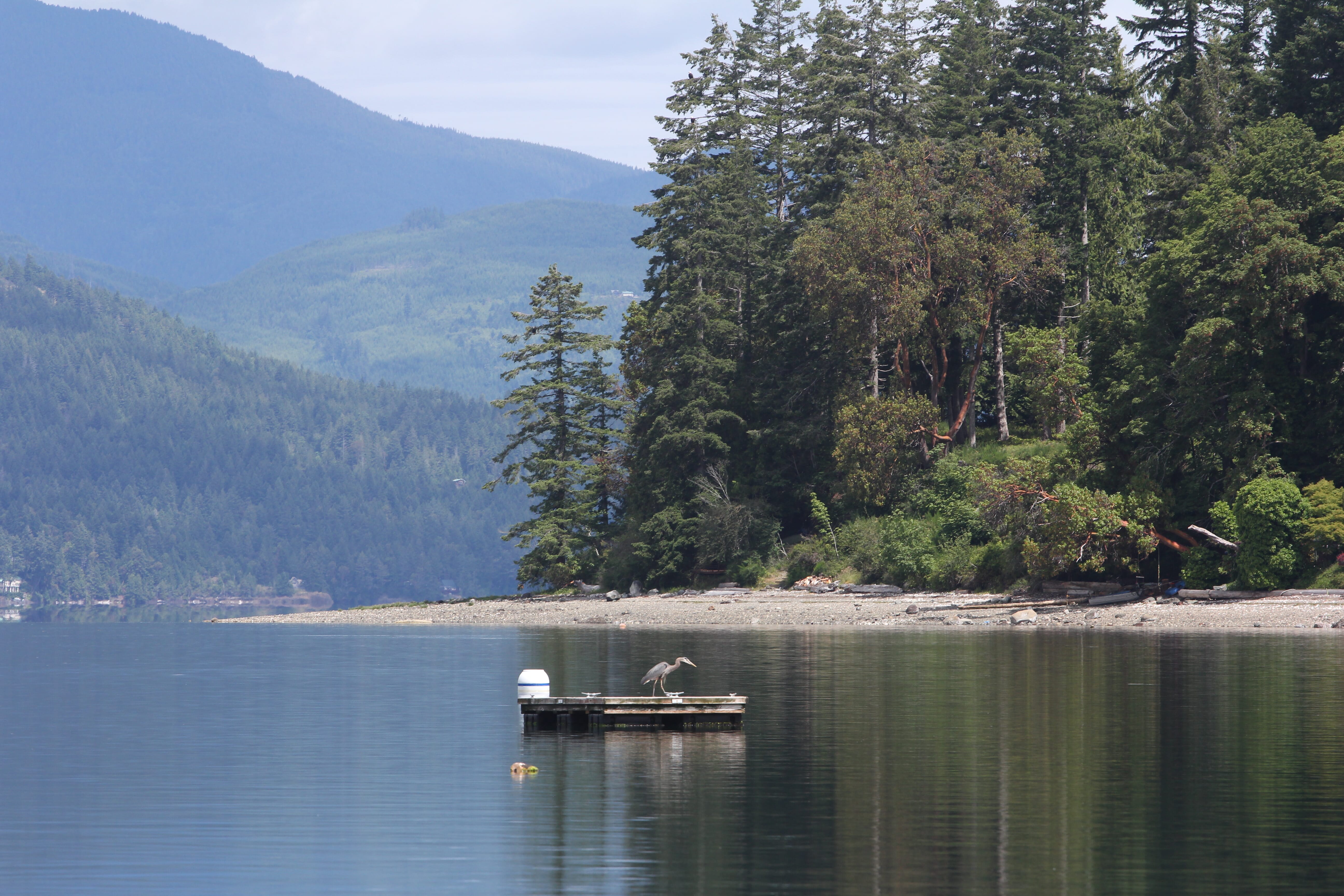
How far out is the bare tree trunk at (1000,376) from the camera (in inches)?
2825

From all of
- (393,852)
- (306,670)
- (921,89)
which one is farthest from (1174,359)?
(393,852)

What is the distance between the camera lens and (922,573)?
65812 mm

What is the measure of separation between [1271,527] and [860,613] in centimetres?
1635

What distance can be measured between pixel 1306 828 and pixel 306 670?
115ft

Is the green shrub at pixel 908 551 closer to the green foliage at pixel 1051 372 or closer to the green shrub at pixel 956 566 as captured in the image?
the green shrub at pixel 956 566

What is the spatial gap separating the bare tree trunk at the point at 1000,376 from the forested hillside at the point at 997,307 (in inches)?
7.8

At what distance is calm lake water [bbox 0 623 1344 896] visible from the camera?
17.6 meters

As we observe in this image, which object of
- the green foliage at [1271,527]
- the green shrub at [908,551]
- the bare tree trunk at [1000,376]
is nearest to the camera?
the green foliage at [1271,527]

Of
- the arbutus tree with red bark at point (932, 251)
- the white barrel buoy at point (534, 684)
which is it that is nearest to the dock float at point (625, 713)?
the white barrel buoy at point (534, 684)

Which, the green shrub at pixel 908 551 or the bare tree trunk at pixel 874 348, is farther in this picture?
the bare tree trunk at pixel 874 348

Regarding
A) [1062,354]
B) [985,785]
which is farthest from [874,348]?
[985,785]

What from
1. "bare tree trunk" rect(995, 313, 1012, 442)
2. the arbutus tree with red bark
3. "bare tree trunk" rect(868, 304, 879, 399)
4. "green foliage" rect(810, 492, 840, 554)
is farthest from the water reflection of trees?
"bare tree trunk" rect(995, 313, 1012, 442)

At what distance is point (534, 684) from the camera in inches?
1267

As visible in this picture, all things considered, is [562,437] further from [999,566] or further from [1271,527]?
[1271,527]
